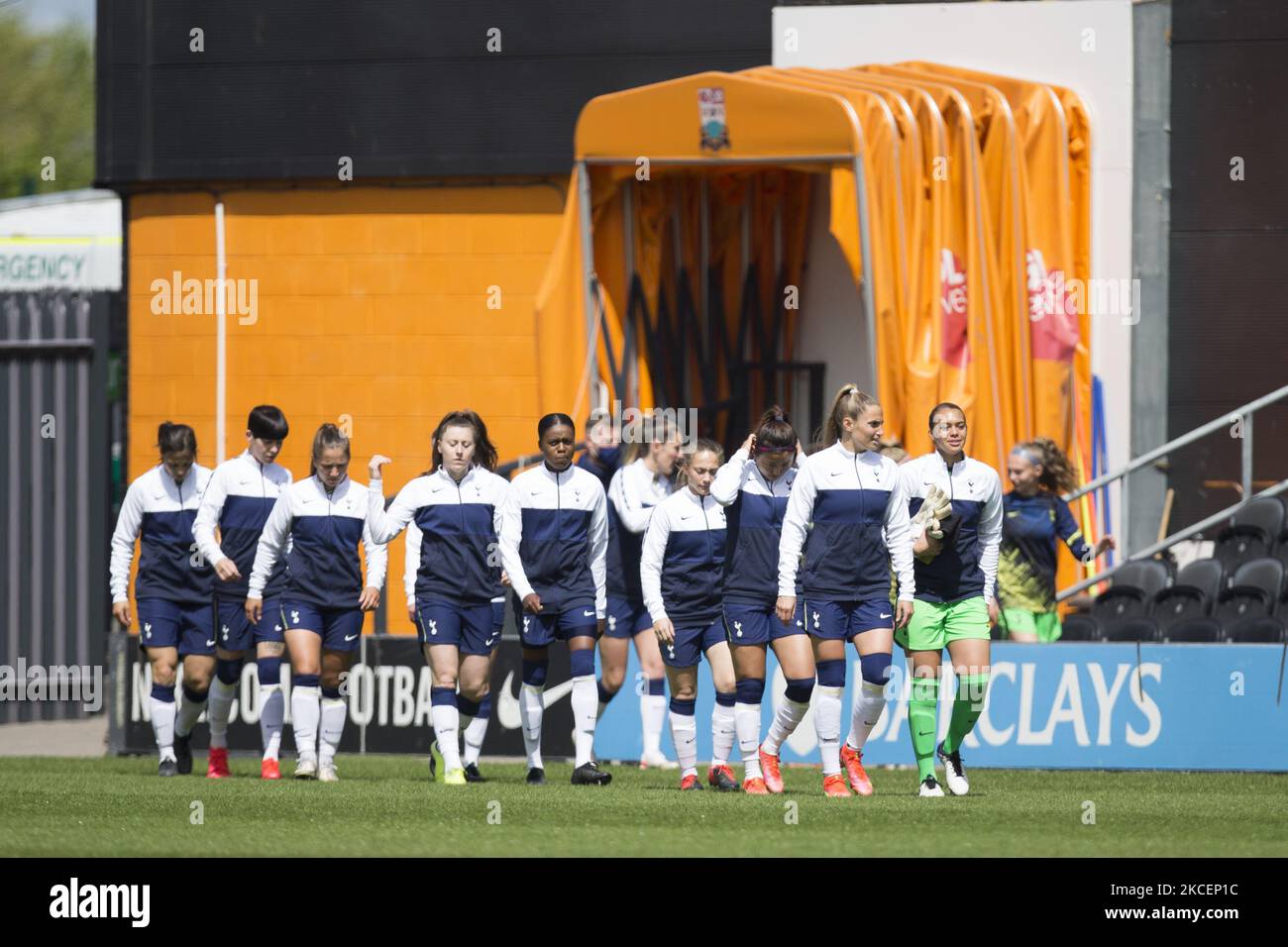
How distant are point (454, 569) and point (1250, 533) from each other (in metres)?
6.65

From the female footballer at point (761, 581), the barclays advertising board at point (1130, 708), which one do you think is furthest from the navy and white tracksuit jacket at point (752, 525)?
the barclays advertising board at point (1130, 708)

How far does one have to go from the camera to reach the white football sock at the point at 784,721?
11.8 m

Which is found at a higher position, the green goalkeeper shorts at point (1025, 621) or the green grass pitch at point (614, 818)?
the green goalkeeper shorts at point (1025, 621)

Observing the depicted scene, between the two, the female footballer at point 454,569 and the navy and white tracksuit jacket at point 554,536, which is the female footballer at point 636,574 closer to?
the navy and white tracksuit jacket at point 554,536

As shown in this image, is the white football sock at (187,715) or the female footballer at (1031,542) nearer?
the white football sock at (187,715)

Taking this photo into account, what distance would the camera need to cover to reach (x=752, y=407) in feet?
63.5

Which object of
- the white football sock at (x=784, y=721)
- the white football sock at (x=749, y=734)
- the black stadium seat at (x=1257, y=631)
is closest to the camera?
the white football sock at (x=784, y=721)

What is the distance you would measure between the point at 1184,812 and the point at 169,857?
16.8 feet

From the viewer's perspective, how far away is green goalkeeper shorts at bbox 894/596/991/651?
458 inches

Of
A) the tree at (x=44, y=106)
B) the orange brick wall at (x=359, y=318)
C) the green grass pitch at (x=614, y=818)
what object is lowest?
the green grass pitch at (x=614, y=818)

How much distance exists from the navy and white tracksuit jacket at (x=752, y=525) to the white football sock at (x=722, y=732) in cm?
Result: 72

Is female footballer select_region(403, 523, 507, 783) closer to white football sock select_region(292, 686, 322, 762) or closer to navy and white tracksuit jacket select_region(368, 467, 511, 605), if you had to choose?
navy and white tracksuit jacket select_region(368, 467, 511, 605)

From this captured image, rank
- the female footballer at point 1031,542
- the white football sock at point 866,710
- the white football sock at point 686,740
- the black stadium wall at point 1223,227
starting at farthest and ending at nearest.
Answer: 1. the black stadium wall at point 1223,227
2. the female footballer at point 1031,542
3. the white football sock at point 686,740
4. the white football sock at point 866,710
